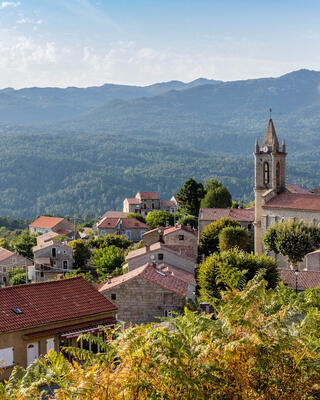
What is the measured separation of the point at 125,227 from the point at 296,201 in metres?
42.5

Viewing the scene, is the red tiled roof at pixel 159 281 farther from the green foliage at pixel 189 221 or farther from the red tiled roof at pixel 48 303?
the green foliage at pixel 189 221

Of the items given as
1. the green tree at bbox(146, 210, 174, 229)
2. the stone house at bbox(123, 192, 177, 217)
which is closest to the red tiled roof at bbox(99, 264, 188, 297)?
the green tree at bbox(146, 210, 174, 229)

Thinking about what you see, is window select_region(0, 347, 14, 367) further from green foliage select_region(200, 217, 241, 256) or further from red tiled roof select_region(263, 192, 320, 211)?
green foliage select_region(200, 217, 241, 256)

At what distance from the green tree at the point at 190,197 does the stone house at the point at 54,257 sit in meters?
36.9

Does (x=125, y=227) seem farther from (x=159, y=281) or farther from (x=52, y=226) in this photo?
(x=159, y=281)

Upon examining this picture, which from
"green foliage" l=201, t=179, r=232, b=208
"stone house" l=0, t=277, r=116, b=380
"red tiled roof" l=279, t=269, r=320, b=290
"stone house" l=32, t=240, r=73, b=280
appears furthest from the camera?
"green foliage" l=201, t=179, r=232, b=208

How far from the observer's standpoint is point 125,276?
39188 mm

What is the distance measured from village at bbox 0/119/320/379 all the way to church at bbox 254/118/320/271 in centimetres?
12

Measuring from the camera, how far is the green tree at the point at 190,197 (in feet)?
329

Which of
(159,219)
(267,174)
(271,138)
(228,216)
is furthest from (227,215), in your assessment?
(159,219)

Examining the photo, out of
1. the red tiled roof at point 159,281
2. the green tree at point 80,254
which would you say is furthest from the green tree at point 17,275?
the red tiled roof at point 159,281

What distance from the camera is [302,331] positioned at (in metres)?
9.43

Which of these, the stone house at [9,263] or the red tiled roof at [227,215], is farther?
the red tiled roof at [227,215]

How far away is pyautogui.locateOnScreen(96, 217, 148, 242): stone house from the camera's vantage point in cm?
9700
